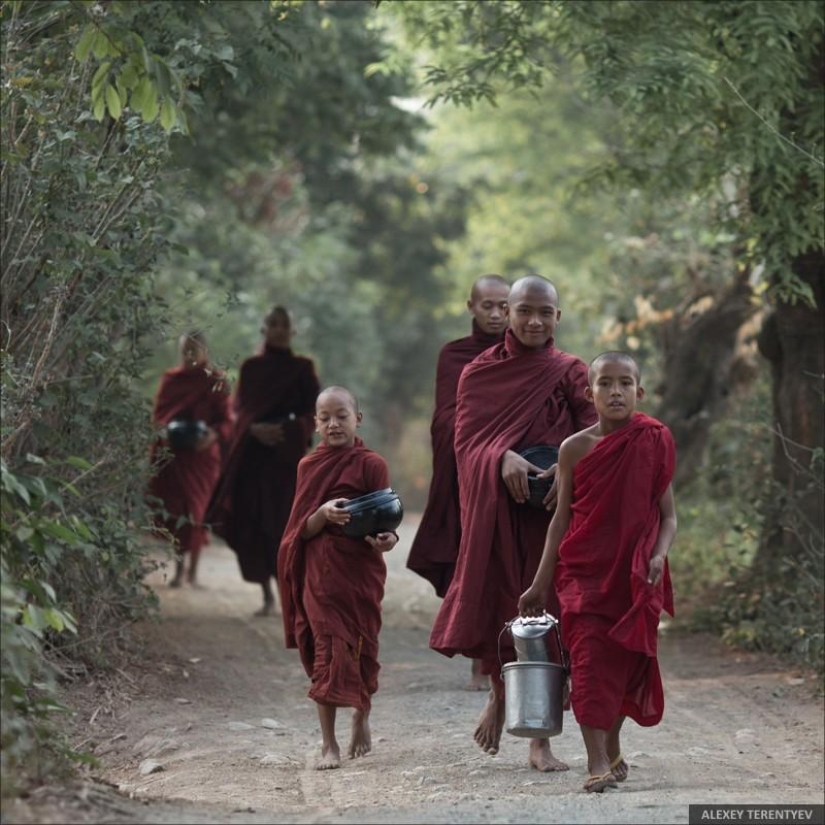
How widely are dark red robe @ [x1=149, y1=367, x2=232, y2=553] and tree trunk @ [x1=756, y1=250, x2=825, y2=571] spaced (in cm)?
439

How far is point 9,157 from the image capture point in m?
6.42

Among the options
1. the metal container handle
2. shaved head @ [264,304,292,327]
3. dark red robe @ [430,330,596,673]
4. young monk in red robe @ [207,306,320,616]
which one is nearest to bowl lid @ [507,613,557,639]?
→ the metal container handle

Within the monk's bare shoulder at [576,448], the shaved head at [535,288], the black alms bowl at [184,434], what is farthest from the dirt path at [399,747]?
the shaved head at [535,288]

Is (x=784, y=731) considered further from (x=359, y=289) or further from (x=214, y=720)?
(x=359, y=289)

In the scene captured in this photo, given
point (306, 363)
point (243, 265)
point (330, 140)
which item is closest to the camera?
point (306, 363)

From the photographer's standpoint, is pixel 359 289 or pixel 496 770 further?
pixel 359 289

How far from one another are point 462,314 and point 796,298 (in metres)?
22.0

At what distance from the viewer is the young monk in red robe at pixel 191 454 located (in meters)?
12.6

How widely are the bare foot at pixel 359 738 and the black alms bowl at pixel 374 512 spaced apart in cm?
87

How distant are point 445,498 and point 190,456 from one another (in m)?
5.27

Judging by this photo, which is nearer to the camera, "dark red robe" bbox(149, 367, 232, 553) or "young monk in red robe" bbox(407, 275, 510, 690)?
"young monk in red robe" bbox(407, 275, 510, 690)

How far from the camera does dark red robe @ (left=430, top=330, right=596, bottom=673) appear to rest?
6.61 metres

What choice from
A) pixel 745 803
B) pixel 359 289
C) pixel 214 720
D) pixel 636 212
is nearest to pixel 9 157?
pixel 214 720

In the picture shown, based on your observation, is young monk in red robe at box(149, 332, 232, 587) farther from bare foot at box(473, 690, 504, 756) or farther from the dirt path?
bare foot at box(473, 690, 504, 756)
